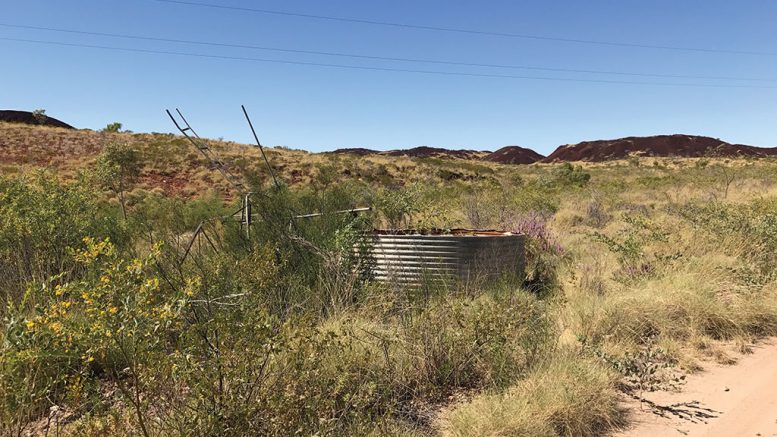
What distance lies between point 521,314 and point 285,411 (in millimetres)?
2464

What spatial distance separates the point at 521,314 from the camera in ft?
14.2

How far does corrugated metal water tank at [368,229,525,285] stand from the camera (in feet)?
17.5

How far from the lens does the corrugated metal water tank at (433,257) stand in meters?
5.34

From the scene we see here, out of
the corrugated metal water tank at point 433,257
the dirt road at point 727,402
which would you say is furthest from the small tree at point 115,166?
the dirt road at point 727,402

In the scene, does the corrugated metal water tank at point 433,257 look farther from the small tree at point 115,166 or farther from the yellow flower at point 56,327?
the small tree at point 115,166

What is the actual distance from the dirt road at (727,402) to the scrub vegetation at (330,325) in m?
0.15

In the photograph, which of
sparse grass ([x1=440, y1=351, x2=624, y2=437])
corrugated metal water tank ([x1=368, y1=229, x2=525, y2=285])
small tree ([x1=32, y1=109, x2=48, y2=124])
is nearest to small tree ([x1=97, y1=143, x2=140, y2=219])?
corrugated metal water tank ([x1=368, y1=229, x2=525, y2=285])

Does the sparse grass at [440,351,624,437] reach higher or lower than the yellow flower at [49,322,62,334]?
lower

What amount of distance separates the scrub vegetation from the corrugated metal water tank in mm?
220

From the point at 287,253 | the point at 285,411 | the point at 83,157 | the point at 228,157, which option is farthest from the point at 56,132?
the point at 285,411

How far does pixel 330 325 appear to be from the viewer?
4.06 m

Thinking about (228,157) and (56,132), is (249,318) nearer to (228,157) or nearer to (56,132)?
(228,157)

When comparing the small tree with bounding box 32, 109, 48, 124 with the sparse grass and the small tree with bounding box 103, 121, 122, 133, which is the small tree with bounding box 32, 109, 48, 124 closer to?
the small tree with bounding box 103, 121, 122, 133

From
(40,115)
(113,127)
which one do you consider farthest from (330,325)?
(40,115)
